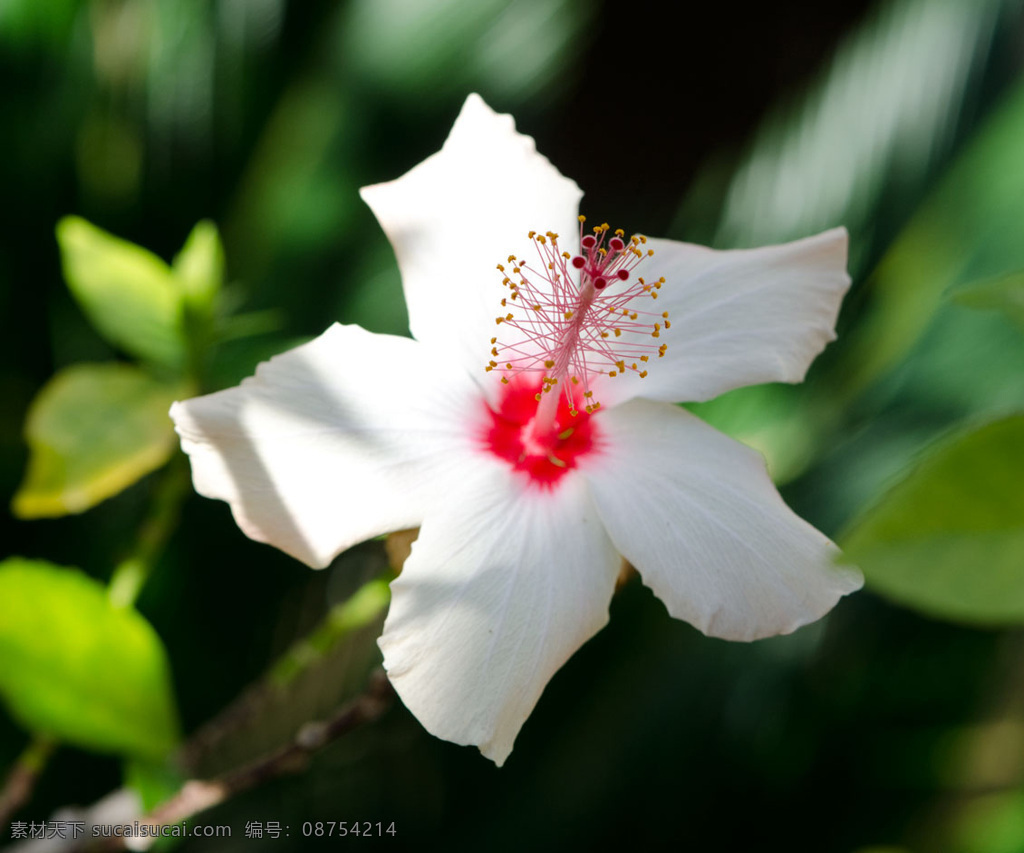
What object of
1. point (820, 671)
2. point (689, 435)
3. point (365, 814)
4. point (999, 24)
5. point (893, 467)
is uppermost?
point (999, 24)

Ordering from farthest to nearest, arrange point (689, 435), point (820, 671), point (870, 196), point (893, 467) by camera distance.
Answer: point (820, 671) → point (870, 196) → point (893, 467) → point (689, 435)

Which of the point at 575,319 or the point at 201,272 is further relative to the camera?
the point at 201,272

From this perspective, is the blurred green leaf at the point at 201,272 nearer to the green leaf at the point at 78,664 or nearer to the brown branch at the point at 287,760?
the green leaf at the point at 78,664

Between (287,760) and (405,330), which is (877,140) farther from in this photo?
(287,760)

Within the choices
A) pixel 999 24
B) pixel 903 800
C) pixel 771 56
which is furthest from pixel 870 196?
pixel 771 56

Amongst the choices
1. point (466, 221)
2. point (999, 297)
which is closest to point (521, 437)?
point (466, 221)

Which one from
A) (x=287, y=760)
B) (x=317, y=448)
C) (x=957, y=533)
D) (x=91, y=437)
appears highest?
(x=957, y=533)

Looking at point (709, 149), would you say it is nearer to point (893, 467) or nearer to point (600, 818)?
point (893, 467)
